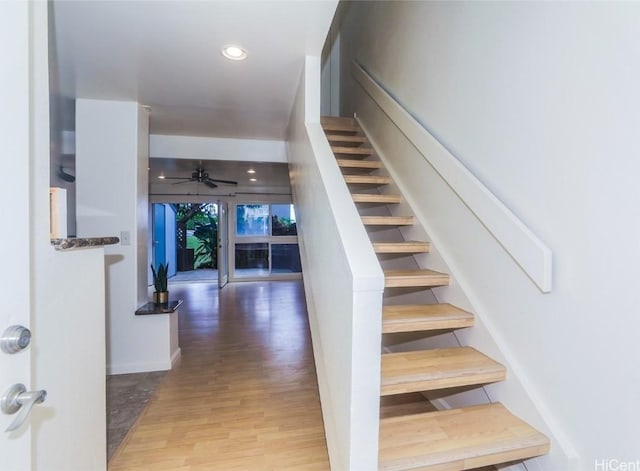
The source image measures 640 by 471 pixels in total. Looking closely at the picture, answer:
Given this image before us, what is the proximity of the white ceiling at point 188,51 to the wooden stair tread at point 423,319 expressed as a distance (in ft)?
5.32

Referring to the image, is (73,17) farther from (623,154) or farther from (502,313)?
(502,313)

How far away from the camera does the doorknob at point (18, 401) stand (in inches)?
26.9

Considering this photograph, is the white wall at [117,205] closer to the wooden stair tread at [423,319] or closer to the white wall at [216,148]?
the white wall at [216,148]

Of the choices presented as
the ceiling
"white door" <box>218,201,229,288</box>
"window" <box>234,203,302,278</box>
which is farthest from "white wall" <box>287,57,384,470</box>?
"window" <box>234,203,302,278</box>

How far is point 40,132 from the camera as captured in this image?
98cm

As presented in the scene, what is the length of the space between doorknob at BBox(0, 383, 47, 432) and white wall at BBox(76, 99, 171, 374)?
7.22ft

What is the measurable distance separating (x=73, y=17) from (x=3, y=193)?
1498 millimetres

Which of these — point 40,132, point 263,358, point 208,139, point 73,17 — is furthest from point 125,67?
point 263,358

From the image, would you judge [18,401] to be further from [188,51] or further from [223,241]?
[223,241]

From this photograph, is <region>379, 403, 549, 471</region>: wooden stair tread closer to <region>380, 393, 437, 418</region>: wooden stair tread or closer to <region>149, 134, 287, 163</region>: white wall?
<region>380, 393, 437, 418</region>: wooden stair tread

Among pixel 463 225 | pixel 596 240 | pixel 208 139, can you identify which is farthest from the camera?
pixel 208 139

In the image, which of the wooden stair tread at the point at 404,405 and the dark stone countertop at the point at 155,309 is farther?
the dark stone countertop at the point at 155,309

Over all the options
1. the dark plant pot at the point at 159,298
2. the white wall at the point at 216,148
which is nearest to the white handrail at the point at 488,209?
the white wall at the point at 216,148

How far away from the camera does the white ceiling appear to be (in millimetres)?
1569
